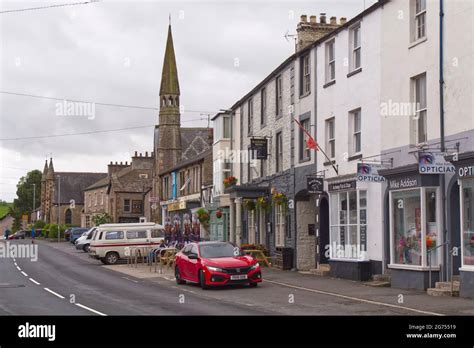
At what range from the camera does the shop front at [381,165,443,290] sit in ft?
70.1

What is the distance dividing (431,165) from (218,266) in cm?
740

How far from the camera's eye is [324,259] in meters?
29.8

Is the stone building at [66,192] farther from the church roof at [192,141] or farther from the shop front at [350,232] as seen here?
the shop front at [350,232]

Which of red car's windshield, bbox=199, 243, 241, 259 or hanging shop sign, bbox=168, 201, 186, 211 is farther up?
hanging shop sign, bbox=168, 201, 186, 211

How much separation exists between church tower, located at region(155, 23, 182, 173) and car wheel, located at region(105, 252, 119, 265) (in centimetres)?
3363

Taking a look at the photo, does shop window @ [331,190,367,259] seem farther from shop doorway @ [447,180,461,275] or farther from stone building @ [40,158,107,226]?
stone building @ [40,158,107,226]

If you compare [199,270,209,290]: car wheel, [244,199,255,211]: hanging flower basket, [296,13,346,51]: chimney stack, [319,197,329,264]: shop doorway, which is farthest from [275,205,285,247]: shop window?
[199,270,209,290]: car wheel

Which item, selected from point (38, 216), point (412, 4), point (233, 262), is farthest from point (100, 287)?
point (38, 216)

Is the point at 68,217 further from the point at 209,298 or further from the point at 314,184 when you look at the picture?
the point at 209,298

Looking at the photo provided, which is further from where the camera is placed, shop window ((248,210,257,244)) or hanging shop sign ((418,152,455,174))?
shop window ((248,210,257,244))

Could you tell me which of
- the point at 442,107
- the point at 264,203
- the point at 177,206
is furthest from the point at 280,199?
the point at 177,206

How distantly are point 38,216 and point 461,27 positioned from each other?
4906 inches
